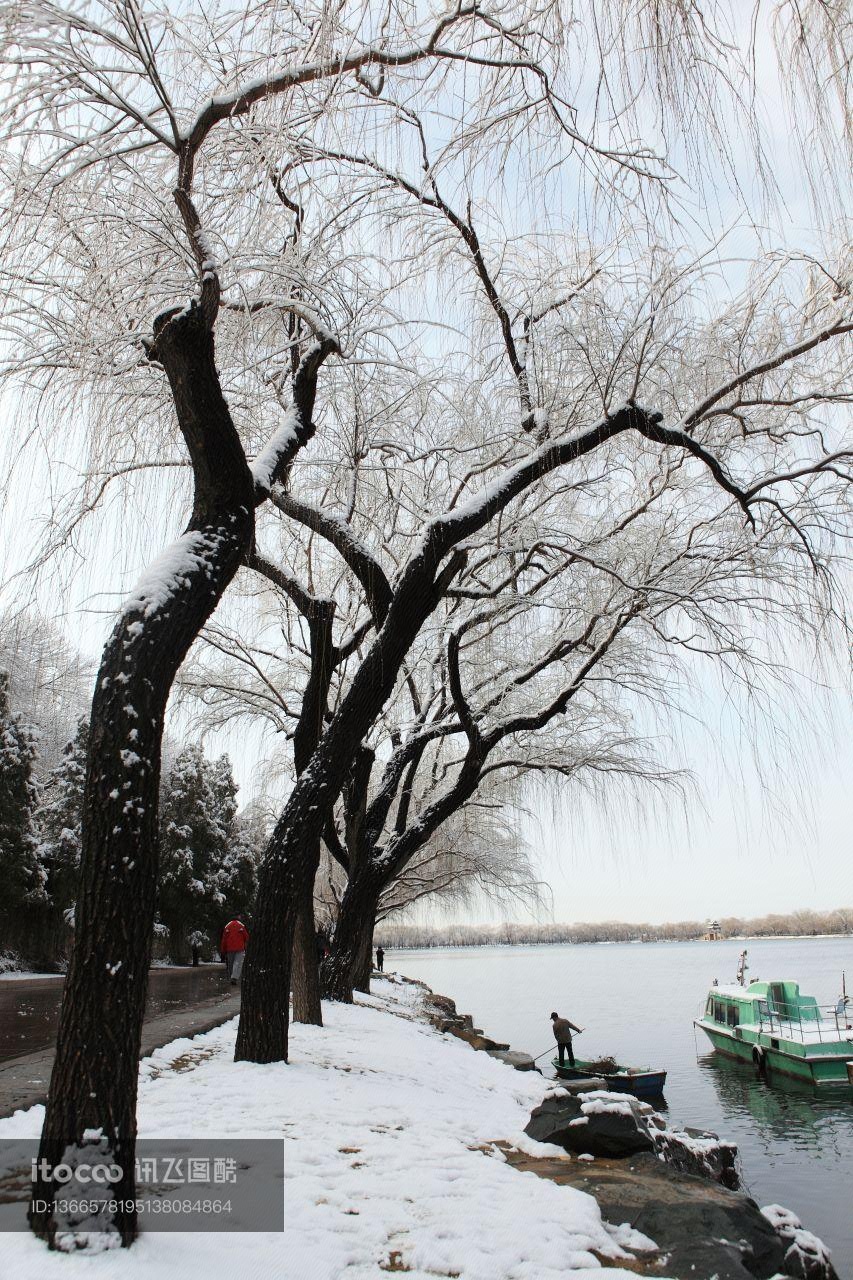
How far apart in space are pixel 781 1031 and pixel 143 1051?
1624cm

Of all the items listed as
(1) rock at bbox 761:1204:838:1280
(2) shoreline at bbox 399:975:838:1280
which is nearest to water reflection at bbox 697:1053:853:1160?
(2) shoreline at bbox 399:975:838:1280

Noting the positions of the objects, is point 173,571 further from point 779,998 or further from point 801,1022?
point 779,998

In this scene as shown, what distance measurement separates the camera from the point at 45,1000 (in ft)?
39.0

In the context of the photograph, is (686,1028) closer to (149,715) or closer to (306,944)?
(306,944)

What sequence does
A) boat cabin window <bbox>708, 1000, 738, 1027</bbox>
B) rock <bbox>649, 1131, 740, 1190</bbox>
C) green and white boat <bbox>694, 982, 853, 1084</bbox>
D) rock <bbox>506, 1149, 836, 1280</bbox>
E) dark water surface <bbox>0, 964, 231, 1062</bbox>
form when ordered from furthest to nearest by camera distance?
boat cabin window <bbox>708, 1000, 738, 1027</bbox> → green and white boat <bbox>694, 982, 853, 1084</bbox> → dark water surface <bbox>0, 964, 231, 1062</bbox> → rock <bbox>649, 1131, 740, 1190</bbox> → rock <bbox>506, 1149, 836, 1280</bbox>

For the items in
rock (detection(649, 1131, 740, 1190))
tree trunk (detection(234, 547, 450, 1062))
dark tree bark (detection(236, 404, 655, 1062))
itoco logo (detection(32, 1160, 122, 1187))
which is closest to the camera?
itoco logo (detection(32, 1160, 122, 1187))

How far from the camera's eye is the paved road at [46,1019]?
220 inches

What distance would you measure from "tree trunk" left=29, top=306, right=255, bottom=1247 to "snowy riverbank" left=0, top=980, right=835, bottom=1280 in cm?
37

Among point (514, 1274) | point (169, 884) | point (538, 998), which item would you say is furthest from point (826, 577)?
point (538, 998)

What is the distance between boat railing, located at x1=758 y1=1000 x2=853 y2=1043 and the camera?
17.7 meters

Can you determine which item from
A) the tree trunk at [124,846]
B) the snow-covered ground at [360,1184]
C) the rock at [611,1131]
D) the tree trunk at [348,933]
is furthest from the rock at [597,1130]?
the tree trunk at [348,933]

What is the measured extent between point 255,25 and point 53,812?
65.0 ft

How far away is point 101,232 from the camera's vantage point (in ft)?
13.4

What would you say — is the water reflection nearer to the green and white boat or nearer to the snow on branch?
the green and white boat
